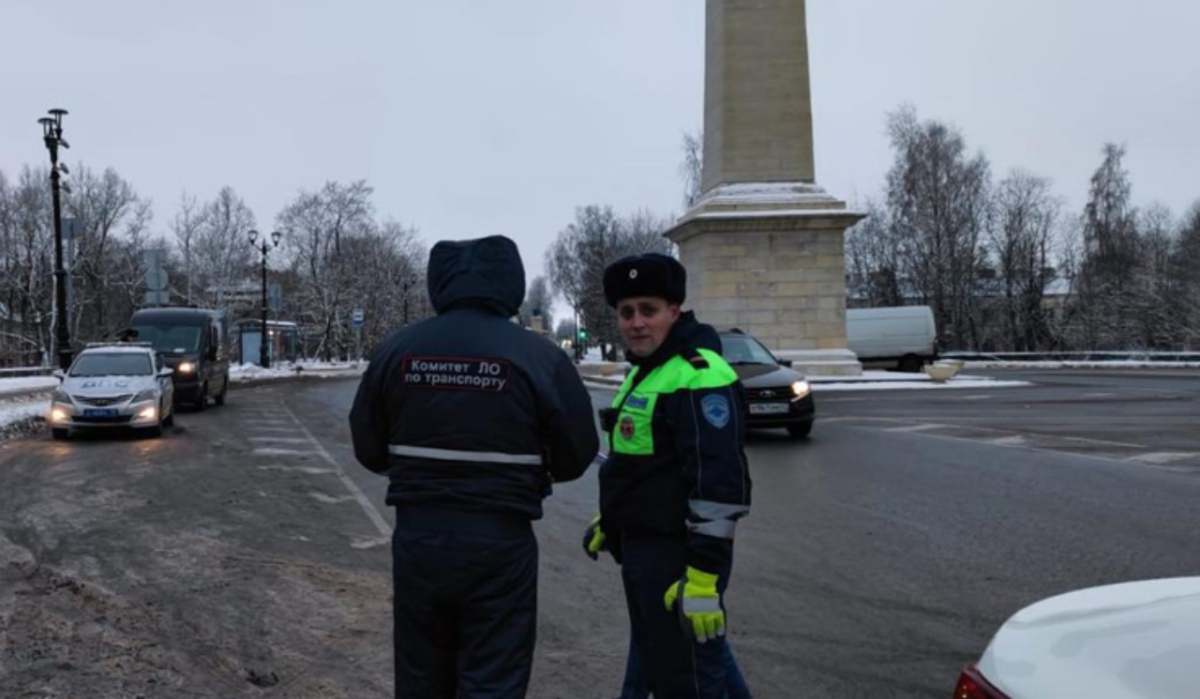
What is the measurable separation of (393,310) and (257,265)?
1343 cm

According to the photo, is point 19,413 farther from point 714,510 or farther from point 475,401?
point 714,510

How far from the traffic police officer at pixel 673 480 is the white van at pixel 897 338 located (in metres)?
38.8

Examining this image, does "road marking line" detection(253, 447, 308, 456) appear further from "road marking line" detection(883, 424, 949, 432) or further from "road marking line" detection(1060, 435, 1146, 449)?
"road marking line" detection(1060, 435, 1146, 449)

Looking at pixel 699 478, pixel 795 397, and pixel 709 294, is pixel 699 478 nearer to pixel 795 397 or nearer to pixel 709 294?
pixel 795 397

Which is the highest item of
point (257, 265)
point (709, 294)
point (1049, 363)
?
point (257, 265)

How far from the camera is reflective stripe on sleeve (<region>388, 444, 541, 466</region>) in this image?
2740 mm

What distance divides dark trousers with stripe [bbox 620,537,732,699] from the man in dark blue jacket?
403 mm

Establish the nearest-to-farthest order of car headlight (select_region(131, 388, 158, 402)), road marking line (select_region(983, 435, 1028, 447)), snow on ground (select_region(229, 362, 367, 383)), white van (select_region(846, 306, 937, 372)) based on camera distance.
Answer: road marking line (select_region(983, 435, 1028, 447)), car headlight (select_region(131, 388, 158, 402)), white van (select_region(846, 306, 937, 372)), snow on ground (select_region(229, 362, 367, 383))

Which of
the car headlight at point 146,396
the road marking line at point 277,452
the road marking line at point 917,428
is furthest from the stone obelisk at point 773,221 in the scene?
the car headlight at point 146,396

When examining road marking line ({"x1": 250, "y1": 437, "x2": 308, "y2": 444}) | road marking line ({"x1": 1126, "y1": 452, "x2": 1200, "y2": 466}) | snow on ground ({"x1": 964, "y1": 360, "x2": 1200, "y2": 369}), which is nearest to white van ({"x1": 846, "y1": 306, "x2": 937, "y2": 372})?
snow on ground ({"x1": 964, "y1": 360, "x2": 1200, "y2": 369})

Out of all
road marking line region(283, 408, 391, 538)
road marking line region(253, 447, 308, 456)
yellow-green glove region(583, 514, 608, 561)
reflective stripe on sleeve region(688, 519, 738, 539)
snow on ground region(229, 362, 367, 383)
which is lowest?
road marking line region(283, 408, 391, 538)

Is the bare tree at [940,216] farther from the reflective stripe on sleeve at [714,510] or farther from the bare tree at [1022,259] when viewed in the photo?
the reflective stripe on sleeve at [714,510]

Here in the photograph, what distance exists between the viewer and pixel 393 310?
2904 inches

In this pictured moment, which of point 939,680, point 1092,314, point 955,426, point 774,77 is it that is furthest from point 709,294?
point 1092,314
